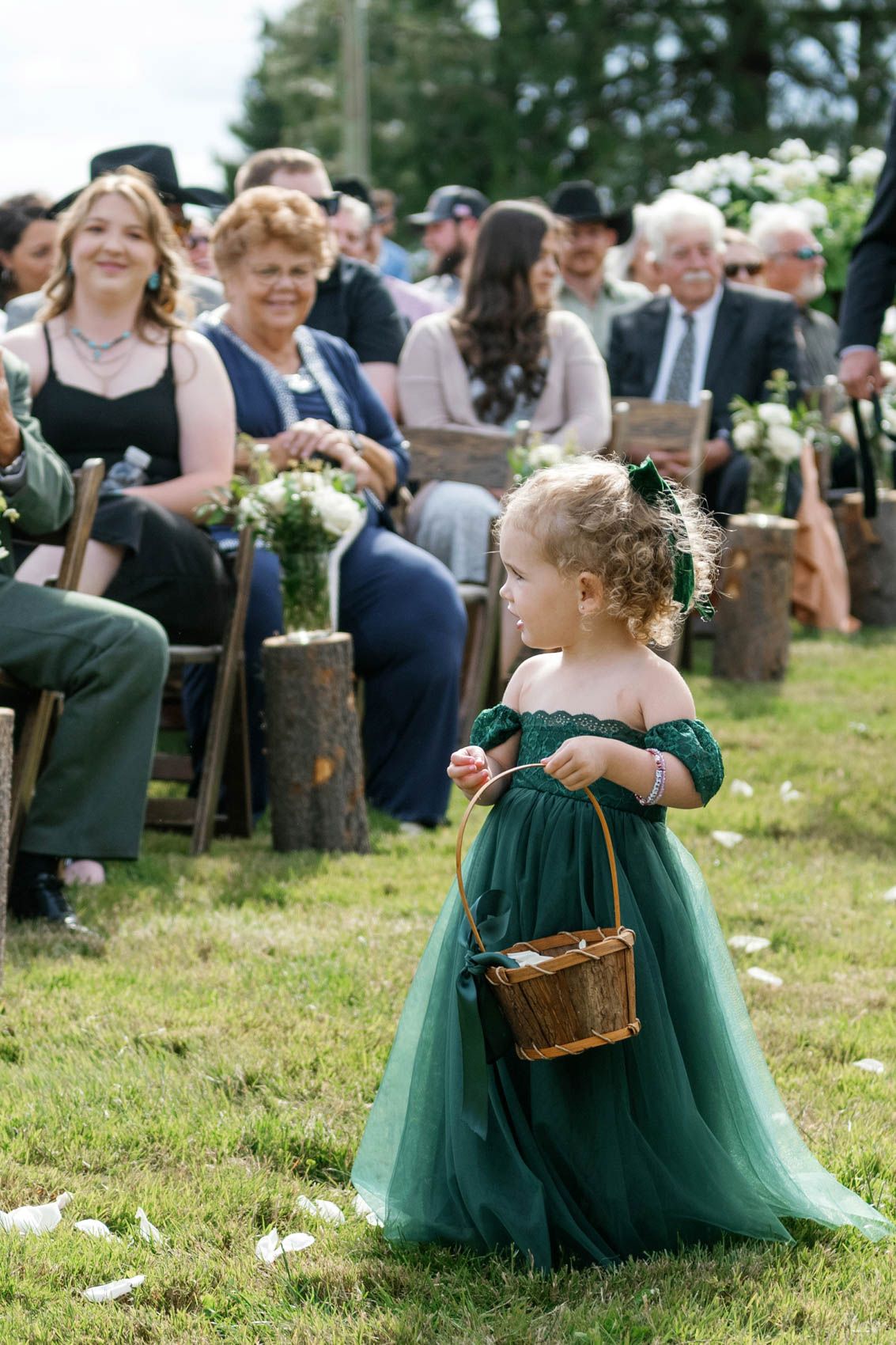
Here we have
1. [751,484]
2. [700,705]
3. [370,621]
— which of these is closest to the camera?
[370,621]

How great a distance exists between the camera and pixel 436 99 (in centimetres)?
2508

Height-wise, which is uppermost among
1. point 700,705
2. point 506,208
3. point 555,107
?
point 555,107

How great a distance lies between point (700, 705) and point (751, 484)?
166cm

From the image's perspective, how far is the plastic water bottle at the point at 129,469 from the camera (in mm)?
5363

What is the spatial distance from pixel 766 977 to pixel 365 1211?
1.48m

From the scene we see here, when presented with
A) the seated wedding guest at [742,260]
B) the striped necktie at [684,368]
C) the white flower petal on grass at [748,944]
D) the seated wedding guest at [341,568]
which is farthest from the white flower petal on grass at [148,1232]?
the seated wedding guest at [742,260]

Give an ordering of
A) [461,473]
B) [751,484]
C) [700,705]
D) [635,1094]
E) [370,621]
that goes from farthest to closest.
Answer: [751,484], [700,705], [461,473], [370,621], [635,1094]

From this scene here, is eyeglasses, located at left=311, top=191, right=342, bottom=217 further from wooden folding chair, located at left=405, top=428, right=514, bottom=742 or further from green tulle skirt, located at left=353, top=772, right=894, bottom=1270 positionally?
green tulle skirt, located at left=353, top=772, right=894, bottom=1270

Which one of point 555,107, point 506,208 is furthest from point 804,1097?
point 555,107

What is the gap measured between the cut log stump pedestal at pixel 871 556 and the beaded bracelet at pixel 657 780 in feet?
25.4

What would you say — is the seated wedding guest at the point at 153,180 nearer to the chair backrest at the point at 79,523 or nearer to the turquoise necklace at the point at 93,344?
the turquoise necklace at the point at 93,344

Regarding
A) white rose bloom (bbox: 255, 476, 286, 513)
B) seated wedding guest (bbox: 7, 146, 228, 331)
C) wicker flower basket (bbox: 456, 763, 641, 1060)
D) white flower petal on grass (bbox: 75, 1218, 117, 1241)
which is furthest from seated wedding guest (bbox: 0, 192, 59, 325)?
wicker flower basket (bbox: 456, 763, 641, 1060)

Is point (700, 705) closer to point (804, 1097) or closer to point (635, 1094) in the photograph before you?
point (804, 1097)

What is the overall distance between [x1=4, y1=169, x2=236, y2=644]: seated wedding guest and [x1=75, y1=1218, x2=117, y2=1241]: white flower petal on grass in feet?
8.83
